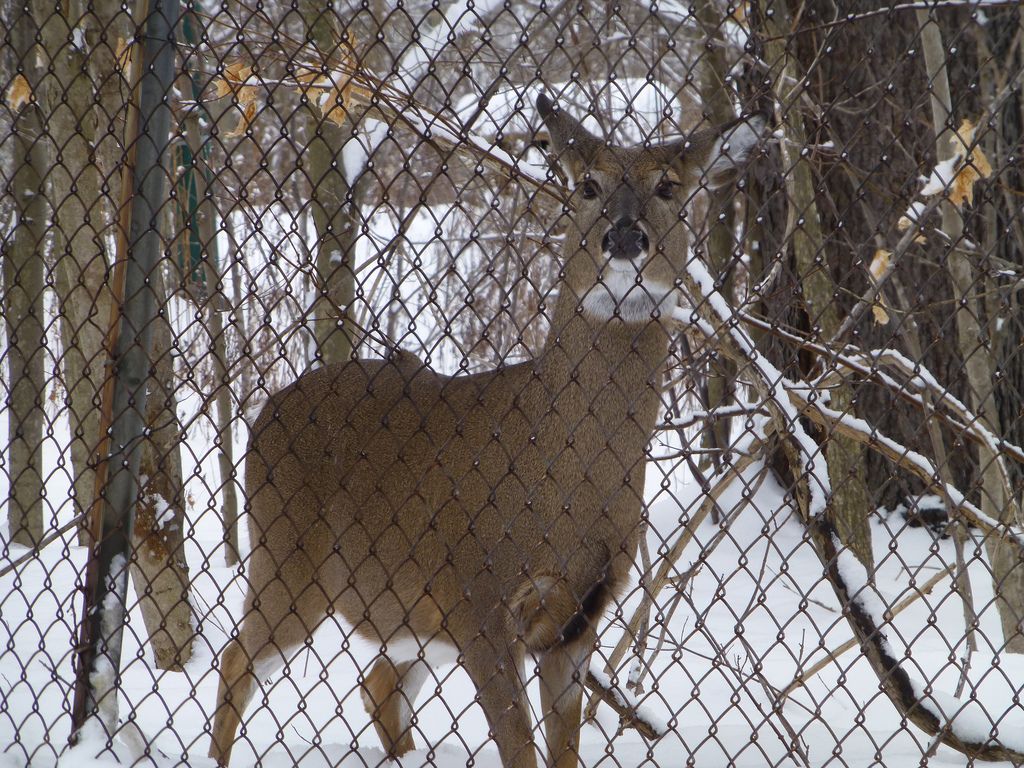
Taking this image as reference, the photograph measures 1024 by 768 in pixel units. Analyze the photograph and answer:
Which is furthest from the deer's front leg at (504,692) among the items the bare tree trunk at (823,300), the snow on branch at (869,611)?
the bare tree trunk at (823,300)

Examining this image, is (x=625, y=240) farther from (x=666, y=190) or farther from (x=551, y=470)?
(x=551, y=470)

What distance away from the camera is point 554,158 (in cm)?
337

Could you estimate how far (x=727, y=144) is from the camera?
340 centimetres

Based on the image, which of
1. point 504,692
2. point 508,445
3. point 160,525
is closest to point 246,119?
point 508,445

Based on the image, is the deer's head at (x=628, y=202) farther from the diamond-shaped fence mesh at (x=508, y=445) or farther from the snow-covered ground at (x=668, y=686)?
the snow-covered ground at (x=668, y=686)

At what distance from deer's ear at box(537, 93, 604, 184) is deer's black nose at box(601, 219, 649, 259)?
12.7 inches

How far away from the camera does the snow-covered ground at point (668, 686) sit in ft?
10.5

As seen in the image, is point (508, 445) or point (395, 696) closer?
point (508, 445)

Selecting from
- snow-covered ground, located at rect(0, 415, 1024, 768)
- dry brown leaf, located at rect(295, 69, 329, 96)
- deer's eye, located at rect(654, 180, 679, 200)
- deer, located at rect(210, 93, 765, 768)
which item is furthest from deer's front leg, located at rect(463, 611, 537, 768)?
dry brown leaf, located at rect(295, 69, 329, 96)

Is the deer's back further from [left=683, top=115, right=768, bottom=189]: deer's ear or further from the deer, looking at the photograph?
[left=683, top=115, right=768, bottom=189]: deer's ear

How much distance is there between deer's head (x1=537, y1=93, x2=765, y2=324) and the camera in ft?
10.9

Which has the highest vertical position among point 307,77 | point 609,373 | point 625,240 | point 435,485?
point 307,77

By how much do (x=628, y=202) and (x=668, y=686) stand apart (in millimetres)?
2895

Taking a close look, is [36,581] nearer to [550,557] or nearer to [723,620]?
[723,620]
